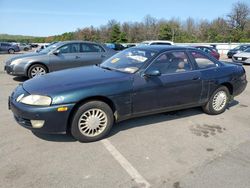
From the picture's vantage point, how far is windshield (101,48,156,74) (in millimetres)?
4199

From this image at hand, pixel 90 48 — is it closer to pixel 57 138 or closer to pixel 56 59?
pixel 56 59

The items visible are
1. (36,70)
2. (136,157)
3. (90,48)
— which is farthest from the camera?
(90,48)

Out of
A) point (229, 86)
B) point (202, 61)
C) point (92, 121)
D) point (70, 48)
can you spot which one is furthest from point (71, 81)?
point (70, 48)

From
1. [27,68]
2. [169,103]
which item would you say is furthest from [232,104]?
[27,68]

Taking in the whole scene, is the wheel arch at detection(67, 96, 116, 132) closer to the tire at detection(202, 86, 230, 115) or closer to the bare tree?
the tire at detection(202, 86, 230, 115)

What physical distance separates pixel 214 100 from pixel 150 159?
2.50 meters

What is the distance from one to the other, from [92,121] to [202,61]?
8.73 ft

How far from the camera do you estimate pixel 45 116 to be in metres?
3.29

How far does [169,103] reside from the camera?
432cm

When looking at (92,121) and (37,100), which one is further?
(92,121)

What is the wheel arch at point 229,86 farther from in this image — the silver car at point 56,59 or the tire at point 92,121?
the silver car at point 56,59

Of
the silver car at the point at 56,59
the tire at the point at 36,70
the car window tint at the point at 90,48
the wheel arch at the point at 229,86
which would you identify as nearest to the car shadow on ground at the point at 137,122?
the wheel arch at the point at 229,86

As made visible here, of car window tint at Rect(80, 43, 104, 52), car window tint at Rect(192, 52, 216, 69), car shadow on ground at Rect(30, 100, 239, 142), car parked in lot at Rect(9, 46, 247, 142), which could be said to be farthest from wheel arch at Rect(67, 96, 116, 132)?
car window tint at Rect(80, 43, 104, 52)

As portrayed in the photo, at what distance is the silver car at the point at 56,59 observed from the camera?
808 cm
